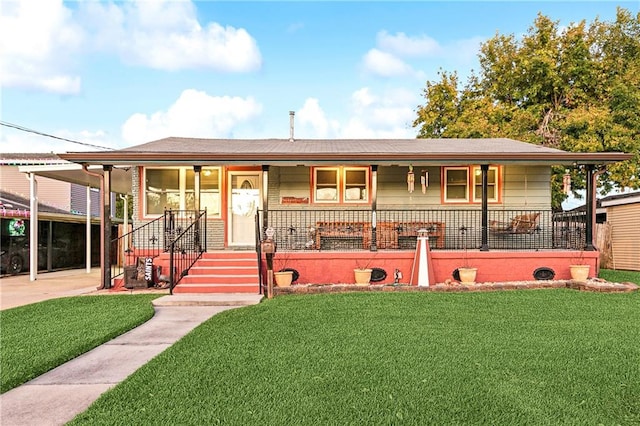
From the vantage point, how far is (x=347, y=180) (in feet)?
38.7

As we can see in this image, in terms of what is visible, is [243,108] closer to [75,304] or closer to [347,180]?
[347,180]

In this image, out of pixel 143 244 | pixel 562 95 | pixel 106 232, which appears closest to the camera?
pixel 106 232

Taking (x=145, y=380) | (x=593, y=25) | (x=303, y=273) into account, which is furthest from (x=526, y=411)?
(x=593, y=25)

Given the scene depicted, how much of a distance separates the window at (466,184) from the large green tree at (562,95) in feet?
24.2

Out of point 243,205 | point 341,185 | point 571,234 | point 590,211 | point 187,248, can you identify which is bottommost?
point 187,248

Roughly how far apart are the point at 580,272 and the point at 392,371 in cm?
739

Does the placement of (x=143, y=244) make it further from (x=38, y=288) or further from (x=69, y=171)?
(x=69, y=171)

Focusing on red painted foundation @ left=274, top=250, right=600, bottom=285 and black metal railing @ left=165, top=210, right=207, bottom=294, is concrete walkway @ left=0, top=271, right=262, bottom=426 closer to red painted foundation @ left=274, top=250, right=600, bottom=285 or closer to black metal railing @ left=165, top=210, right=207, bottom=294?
black metal railing @ left=165, top=210, right=207, bottom=294

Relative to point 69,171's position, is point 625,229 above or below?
below

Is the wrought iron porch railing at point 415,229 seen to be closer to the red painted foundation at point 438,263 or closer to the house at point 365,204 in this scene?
the house at point 365,204

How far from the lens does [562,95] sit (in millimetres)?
19359

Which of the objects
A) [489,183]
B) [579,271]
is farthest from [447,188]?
[579,271]

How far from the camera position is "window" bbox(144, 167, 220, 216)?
37.4ft

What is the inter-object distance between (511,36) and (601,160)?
13600 millimetres
